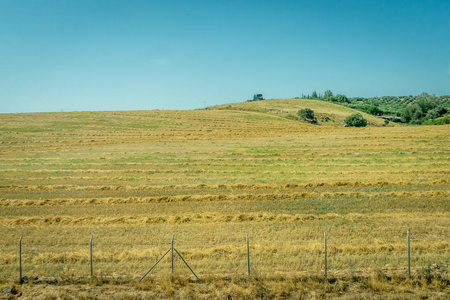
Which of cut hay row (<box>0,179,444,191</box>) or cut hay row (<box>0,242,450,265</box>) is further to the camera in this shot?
cut hay row (<box>0,179,444,191</box>)

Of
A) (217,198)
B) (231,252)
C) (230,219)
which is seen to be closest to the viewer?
(231,252)

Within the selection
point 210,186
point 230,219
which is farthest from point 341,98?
point 230,219

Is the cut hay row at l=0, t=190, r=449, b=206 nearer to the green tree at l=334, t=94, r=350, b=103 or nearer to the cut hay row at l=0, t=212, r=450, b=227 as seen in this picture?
the cut hay row at l=0, t=212, r=450, b=227

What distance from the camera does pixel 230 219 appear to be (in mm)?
18625

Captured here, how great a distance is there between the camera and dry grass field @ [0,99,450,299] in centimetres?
1269

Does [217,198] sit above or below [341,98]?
below

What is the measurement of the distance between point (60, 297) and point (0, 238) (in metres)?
6.22

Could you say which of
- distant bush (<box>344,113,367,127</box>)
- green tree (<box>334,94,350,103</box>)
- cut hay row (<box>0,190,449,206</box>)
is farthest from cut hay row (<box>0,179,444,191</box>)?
green tree (<box>334,94,350,103</box>)

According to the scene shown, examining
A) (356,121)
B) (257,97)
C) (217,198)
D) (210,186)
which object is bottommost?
(217,198)

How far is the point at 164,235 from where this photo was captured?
16.4 m

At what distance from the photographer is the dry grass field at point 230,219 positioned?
1269 cm

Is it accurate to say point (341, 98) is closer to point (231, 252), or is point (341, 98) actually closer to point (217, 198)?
point (217, 198)

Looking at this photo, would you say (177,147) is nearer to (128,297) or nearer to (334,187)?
(334,187)

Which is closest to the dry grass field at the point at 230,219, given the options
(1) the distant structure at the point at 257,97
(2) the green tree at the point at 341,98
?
(1) the distant structure at the point at 257,97
